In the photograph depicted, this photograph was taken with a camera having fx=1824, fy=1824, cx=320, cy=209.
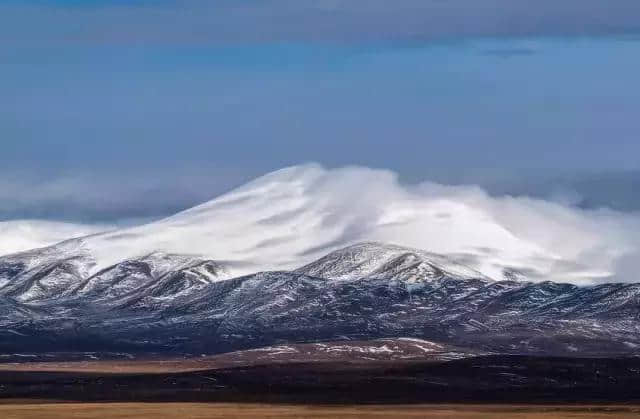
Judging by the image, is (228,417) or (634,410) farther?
(634,410)

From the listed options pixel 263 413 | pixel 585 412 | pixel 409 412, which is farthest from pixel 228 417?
pixel 585 412

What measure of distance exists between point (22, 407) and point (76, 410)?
776 cm

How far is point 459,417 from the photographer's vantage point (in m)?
182

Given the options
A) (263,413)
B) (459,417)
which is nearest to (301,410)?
(263,413)

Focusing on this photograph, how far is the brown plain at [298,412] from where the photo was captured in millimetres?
181125

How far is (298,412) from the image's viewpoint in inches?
7347

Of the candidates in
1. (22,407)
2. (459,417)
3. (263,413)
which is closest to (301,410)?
(263,413)

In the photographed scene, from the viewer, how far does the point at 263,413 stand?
608 feet

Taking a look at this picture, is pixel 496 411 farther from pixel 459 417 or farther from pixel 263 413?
pixel 263 413

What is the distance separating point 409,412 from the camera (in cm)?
18862

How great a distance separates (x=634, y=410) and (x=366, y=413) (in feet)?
98.2

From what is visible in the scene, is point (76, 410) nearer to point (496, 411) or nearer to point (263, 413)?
point (263, 413)

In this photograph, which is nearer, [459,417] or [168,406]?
[459,417]

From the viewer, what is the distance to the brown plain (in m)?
181
